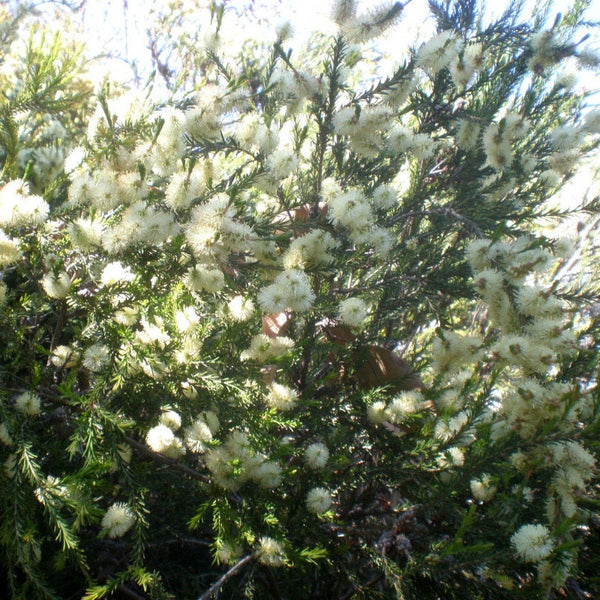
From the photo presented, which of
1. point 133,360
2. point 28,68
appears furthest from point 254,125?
point 133,360

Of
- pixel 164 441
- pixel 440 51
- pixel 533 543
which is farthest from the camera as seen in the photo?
pixel 440 51

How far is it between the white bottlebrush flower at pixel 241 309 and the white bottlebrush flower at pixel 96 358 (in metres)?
0.37

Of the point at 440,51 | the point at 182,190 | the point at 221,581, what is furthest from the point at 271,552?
the point at 440,51

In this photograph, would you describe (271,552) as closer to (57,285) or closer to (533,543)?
(533,543)

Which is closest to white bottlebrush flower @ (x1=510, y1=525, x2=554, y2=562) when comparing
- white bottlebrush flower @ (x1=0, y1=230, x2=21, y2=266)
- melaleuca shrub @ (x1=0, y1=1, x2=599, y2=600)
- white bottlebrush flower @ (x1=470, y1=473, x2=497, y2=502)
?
melaleuca shrub @ (x1=0, y1=1, x2=599, y2=600)

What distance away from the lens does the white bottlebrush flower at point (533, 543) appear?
1153mm

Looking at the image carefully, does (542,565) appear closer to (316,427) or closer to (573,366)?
(573,366)

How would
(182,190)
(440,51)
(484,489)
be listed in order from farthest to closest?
(440,51) → (484,489) → (182,190)

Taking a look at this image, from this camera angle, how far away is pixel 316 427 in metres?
1.78

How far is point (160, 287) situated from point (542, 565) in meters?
1.23

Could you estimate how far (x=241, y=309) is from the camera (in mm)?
1471

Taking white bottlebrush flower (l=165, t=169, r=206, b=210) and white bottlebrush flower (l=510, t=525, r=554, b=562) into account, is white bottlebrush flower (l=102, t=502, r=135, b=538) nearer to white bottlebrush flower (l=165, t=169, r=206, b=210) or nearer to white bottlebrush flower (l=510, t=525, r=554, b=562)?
white bottlebrush flower (l=165, t=169, r=206, b=210)

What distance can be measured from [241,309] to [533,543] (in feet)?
3.15

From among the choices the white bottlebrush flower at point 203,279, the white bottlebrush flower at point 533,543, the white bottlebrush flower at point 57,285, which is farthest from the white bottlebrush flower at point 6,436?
the white bottlebrush flower at point 533,543
